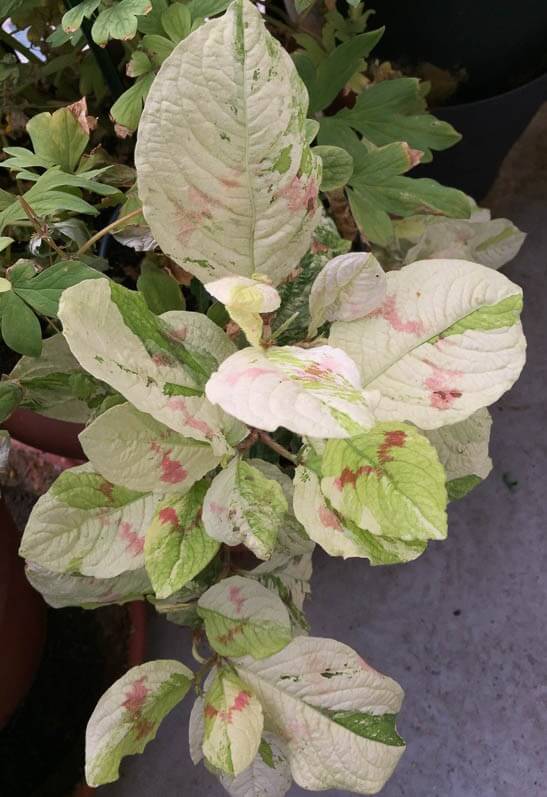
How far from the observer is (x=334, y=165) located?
66cm

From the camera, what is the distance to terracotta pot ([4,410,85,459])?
0.79 metres

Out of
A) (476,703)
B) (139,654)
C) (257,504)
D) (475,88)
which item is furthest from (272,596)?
(475,88)

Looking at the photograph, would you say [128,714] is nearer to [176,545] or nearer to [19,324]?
[176,545]

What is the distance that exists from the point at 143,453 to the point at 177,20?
1.19 feet

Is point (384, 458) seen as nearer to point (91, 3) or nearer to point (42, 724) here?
point (91, 3)

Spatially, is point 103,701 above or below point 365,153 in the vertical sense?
below

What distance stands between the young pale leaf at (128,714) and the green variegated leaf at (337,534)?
0.80 feet

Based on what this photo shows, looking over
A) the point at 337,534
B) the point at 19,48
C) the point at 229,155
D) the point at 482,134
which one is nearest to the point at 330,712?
the point at 337,534

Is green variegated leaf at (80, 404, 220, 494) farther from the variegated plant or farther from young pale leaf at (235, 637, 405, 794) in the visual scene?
young pale leaf at (235, 637, 405, 794)

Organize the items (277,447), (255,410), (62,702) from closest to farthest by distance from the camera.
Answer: (255,410), (277,447), (62,702)

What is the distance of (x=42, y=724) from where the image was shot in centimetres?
114

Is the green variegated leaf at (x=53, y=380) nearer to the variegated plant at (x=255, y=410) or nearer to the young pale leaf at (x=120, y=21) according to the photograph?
the variegated plant at (x=255, y=410)

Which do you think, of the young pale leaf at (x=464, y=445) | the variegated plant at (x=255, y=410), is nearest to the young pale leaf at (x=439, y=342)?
the variegated plant at (x=255, y=410)

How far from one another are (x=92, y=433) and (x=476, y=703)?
0.94m
